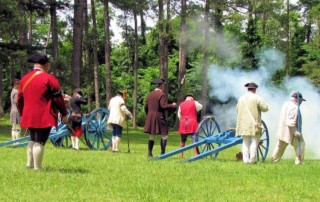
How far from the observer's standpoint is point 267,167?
10.8 metres

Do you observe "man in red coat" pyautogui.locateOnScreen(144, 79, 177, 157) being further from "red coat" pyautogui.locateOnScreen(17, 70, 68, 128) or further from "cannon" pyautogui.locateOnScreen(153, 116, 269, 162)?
"red coat" pyautogui.locateOnScreen(17, 70, 68, 128)

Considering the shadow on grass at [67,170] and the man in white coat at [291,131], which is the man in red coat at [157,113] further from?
the shadow on grass at [67,170]

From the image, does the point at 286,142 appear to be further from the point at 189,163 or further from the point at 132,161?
the point at 132,161

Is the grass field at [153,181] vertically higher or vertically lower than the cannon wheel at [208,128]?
lower

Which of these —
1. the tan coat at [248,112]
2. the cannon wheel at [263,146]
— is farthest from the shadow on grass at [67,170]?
the cannon wheel at [263,146]

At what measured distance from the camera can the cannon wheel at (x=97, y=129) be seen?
1566cm

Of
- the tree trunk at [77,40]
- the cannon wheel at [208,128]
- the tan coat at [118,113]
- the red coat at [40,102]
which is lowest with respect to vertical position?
the cannon wheel at [208,128]

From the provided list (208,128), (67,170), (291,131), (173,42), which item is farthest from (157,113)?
(173,42)

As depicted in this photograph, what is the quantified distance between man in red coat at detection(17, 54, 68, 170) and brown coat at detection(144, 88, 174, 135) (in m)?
4.25

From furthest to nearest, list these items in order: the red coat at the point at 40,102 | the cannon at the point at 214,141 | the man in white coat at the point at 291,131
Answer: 1. the man in white coat at the point at 291,131
2. the cannon at the point at 214,141
3. the red coat at the point at 40,102

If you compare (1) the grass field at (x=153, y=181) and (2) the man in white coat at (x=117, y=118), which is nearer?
(1) the grass field at (x=153, y=181)

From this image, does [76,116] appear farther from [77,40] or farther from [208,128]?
[77,40]

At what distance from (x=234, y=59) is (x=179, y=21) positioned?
396 centimetres

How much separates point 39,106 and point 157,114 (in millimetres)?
4570
